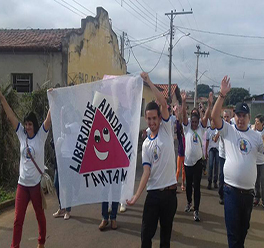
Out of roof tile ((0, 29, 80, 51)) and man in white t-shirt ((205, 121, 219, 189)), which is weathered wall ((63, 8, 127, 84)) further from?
man in white t-shirt ((205, 121, 219, 189))

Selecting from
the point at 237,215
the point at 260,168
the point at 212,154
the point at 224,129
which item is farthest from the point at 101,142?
the point at 212,154

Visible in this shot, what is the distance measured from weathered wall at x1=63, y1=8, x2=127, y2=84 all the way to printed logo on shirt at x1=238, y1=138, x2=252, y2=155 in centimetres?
1053


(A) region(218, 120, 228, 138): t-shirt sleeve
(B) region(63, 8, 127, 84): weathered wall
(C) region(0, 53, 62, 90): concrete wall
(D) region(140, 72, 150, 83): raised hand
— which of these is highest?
(B) region(63, 8, 127, 84): weathered wall

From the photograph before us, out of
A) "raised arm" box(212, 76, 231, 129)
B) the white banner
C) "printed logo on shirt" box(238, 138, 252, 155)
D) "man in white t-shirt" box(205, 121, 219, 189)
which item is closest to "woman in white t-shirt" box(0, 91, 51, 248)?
the white banner

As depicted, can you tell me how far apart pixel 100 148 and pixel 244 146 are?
1656 millimetres

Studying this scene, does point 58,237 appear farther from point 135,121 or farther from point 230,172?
point 230,172

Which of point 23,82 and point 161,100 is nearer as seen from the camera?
point 161,100

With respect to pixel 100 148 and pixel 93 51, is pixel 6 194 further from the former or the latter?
pixel 93 51

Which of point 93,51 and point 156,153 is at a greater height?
point 93,51

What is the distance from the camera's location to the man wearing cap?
138 inches

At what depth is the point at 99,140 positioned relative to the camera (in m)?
3.77

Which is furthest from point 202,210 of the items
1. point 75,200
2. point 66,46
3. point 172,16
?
point 172,16

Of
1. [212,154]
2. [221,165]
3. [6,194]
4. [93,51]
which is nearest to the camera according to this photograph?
[221,165]

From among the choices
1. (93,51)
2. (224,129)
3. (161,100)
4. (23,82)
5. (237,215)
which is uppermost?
(93,51)
